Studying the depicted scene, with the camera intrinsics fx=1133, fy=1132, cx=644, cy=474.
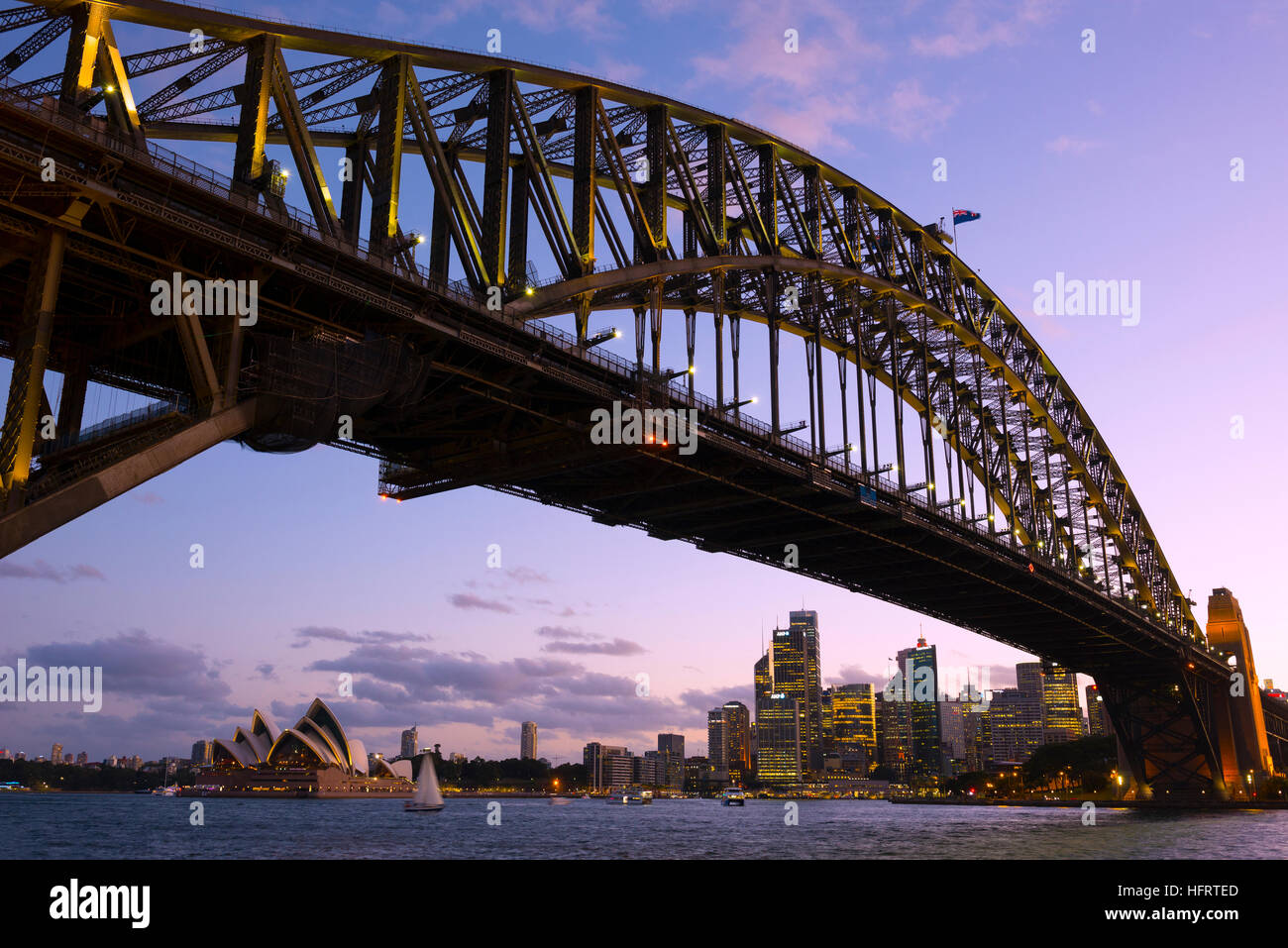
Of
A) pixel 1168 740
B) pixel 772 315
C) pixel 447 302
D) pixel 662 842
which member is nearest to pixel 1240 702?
pixel 1168 740

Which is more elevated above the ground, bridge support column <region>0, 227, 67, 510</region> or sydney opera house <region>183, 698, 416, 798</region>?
bridge support column <region>0, 227, 67, 510</region>

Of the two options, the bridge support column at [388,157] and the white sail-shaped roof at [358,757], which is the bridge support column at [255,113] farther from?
the white sail-shaped roof at [358,757]

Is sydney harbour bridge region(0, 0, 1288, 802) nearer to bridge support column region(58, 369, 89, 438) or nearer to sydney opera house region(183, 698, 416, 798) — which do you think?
bridge support column region(58, 369, 89, 438)

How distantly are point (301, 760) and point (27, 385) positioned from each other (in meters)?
167

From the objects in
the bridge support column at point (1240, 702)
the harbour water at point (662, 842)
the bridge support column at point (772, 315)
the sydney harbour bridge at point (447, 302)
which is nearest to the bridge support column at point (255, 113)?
the sydney harbour bridge at point (447, 302)

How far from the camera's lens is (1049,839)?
69.0m

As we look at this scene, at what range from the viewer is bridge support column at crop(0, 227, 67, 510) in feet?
77.2

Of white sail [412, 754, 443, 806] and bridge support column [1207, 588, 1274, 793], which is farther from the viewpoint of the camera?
white sail [412, 754, 443, 806]

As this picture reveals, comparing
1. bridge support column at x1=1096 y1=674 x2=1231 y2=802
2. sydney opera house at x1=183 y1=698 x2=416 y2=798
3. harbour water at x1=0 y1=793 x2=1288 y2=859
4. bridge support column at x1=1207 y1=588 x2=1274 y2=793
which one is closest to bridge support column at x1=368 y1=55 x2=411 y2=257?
harbour water at x1=0 y1=793 x2=1288 y2=859

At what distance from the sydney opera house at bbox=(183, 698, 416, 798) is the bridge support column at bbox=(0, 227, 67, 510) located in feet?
491

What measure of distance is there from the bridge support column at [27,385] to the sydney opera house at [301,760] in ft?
491

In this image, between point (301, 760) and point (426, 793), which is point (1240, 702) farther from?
point (301, 760)
